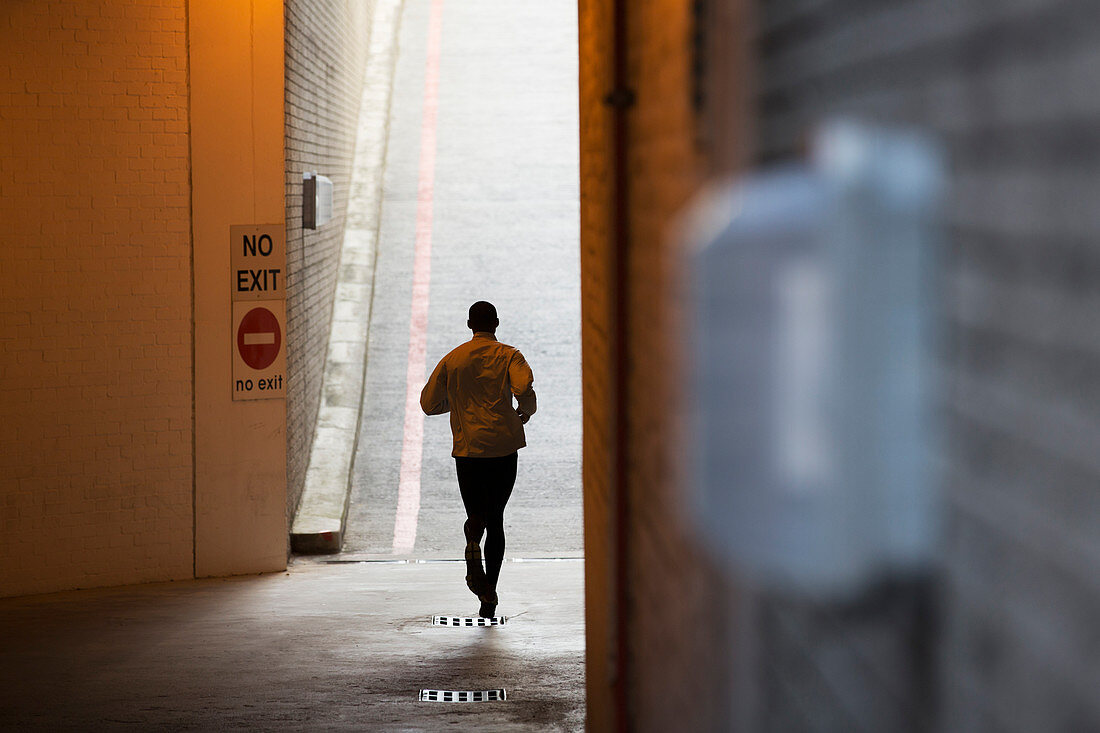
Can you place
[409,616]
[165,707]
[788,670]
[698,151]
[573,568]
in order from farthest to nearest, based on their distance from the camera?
[573,568] < [409,616] < [165,707] < [698,151] < [788,670]

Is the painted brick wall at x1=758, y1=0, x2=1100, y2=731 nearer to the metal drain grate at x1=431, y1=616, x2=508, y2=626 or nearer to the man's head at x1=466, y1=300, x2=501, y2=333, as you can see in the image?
the man's head at x1=466, y1=300, x2=501, y2=333

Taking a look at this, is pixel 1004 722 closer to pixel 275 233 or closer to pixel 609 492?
pixel 609 492

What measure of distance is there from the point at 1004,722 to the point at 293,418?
8704mm

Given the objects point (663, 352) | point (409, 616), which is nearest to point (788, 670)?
point (663, 352)

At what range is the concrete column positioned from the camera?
28.5 ft

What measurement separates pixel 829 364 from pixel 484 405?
6.21 metres

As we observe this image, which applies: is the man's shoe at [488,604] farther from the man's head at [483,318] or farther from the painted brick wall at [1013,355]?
the painted brick wall at [1013,355]

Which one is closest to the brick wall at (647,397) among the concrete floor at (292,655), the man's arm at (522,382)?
the concrete floor at (292,655)

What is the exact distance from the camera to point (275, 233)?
29.4ft

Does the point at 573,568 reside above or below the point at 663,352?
below

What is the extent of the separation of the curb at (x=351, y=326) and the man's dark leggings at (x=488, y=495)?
8.41 feet

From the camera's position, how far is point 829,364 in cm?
124

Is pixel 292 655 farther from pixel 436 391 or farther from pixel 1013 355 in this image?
pixel 1013 355

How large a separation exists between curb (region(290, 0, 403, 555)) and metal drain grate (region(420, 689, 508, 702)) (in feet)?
13.0
